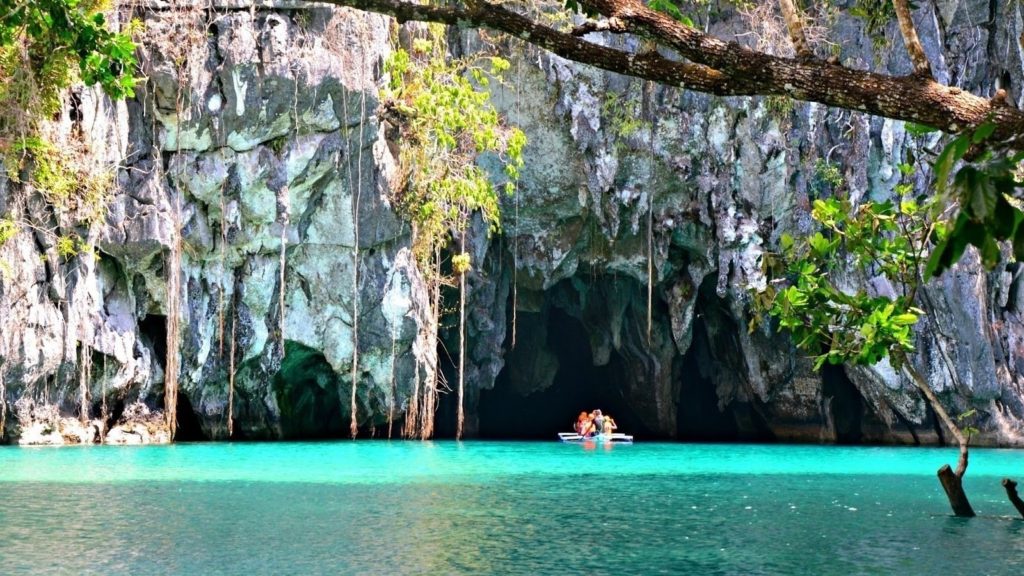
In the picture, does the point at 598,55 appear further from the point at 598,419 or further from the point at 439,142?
the point at 598,419

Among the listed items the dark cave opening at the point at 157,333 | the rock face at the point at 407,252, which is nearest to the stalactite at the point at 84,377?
the rock face at the point at 407,252

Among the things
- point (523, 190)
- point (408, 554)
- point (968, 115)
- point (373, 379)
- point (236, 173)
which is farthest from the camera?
point (523, 190)

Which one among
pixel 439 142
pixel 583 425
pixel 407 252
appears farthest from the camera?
pixel 583 425

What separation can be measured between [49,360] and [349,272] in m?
5.23

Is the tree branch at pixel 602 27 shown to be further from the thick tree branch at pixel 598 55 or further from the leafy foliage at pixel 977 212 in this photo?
the leafy foliage at pixel 977 212

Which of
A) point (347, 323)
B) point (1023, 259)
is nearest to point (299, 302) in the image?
point (347, 323)

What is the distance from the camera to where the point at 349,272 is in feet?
68.6

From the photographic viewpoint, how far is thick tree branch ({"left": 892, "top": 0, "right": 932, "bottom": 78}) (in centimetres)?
461

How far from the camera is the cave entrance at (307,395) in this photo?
21.6 m

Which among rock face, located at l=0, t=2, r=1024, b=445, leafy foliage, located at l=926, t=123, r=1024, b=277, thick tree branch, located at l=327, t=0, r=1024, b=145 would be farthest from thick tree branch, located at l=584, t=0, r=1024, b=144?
rock face, located at l=0, t=2, r=1024, b=445

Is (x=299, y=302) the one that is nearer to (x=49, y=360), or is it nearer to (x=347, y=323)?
(x=347, y=323)

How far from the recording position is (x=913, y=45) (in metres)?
5.05

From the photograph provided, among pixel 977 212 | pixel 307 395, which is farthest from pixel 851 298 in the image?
pixel 307 395

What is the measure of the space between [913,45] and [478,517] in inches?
255
